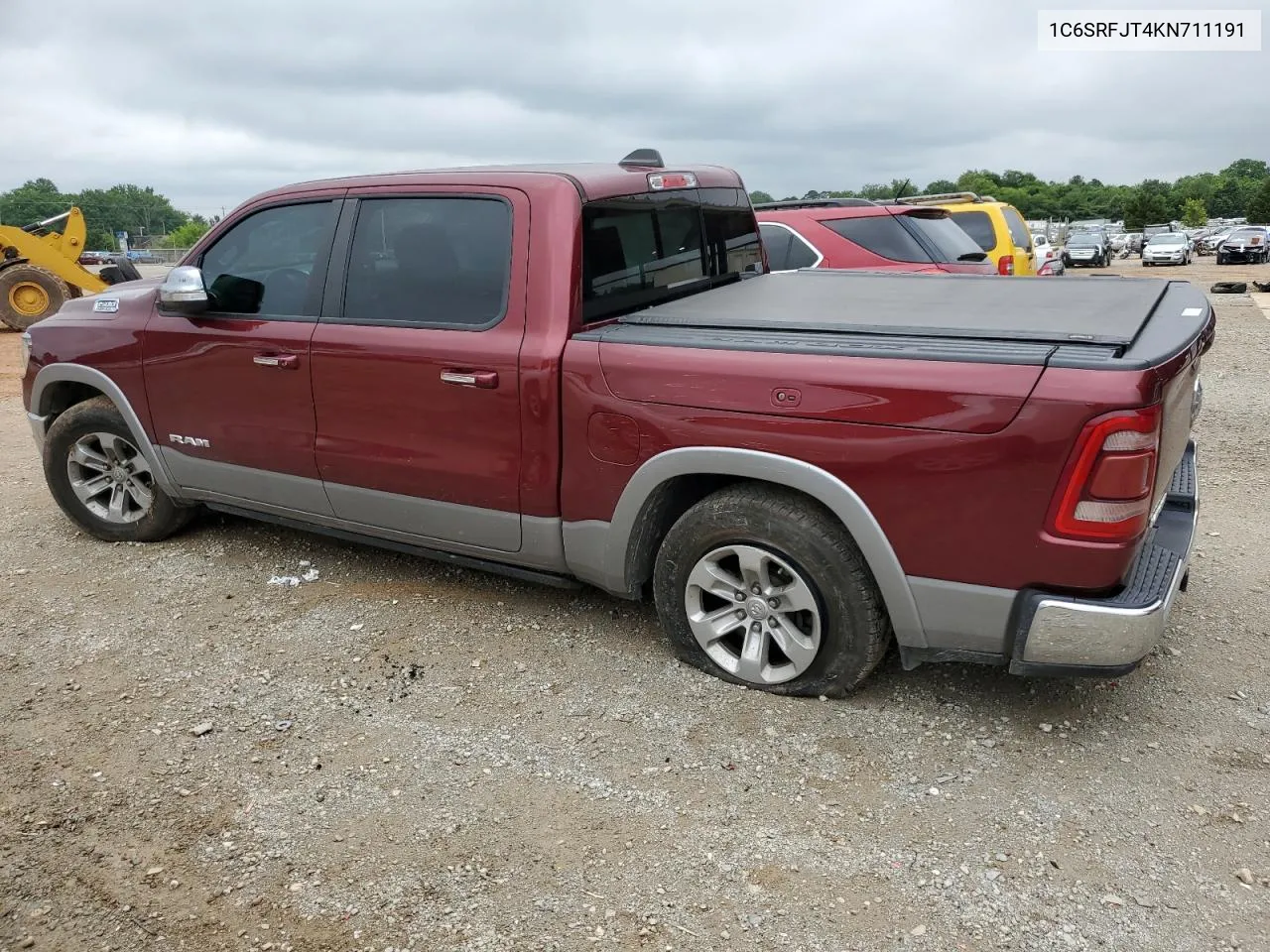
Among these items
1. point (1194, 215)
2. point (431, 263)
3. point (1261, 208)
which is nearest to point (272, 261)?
point (431, 263)

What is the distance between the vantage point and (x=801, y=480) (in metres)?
3.02

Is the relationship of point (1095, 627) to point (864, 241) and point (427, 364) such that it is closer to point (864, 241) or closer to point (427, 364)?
point (427, 364)

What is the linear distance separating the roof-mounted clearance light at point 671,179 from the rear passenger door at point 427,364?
2.17 feet

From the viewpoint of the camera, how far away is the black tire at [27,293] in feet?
47.7

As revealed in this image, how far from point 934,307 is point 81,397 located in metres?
4.47

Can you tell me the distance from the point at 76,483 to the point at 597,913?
406 centimetres

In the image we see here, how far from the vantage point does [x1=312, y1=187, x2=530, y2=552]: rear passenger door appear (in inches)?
140

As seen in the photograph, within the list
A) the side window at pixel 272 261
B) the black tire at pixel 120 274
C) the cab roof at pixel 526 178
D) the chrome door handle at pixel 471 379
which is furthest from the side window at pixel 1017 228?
the black tire at pixel 120 274

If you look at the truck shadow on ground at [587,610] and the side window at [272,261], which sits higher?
the side window at [272,261]

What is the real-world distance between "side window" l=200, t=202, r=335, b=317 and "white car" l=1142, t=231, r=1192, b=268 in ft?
121

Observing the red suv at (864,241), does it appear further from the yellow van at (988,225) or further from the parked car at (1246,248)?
the parked car at (1246,248)

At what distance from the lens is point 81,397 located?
5211 mm

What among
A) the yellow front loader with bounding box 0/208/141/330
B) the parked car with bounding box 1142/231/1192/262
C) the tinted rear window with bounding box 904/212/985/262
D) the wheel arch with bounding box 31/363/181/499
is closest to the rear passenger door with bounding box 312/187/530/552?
the wheel arch with bounding box 31/363/181/499

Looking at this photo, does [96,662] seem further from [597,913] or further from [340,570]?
[597,913]
